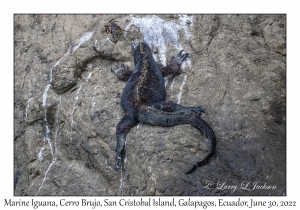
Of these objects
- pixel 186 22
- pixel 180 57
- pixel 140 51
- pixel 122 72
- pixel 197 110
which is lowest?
pixel 197 110

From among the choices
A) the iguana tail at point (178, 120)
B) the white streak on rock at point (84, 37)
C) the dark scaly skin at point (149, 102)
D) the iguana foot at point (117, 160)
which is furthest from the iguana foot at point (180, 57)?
the iguana foot at point (117, 160)

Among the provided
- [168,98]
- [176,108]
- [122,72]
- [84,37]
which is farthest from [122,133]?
[84,37]

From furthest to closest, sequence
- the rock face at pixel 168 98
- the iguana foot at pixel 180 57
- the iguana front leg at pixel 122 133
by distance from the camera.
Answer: the iguana foot at pixel 180 57, the iguana front leg at pixel 122 133, the rock face at pixel 168 98

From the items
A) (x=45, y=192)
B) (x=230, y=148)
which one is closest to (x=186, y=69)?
(x=230, y=148)

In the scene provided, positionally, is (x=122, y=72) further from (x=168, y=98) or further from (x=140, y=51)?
(x=168, y=98)

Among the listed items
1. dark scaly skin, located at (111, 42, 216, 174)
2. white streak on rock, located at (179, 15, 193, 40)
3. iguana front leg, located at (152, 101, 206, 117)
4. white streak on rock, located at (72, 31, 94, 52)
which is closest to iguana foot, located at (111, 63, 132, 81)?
dark scaly skin, located at (111, 42, 216, 174)

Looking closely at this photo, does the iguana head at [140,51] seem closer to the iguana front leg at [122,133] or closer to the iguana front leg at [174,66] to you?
the iguana front leg at [174,66]
